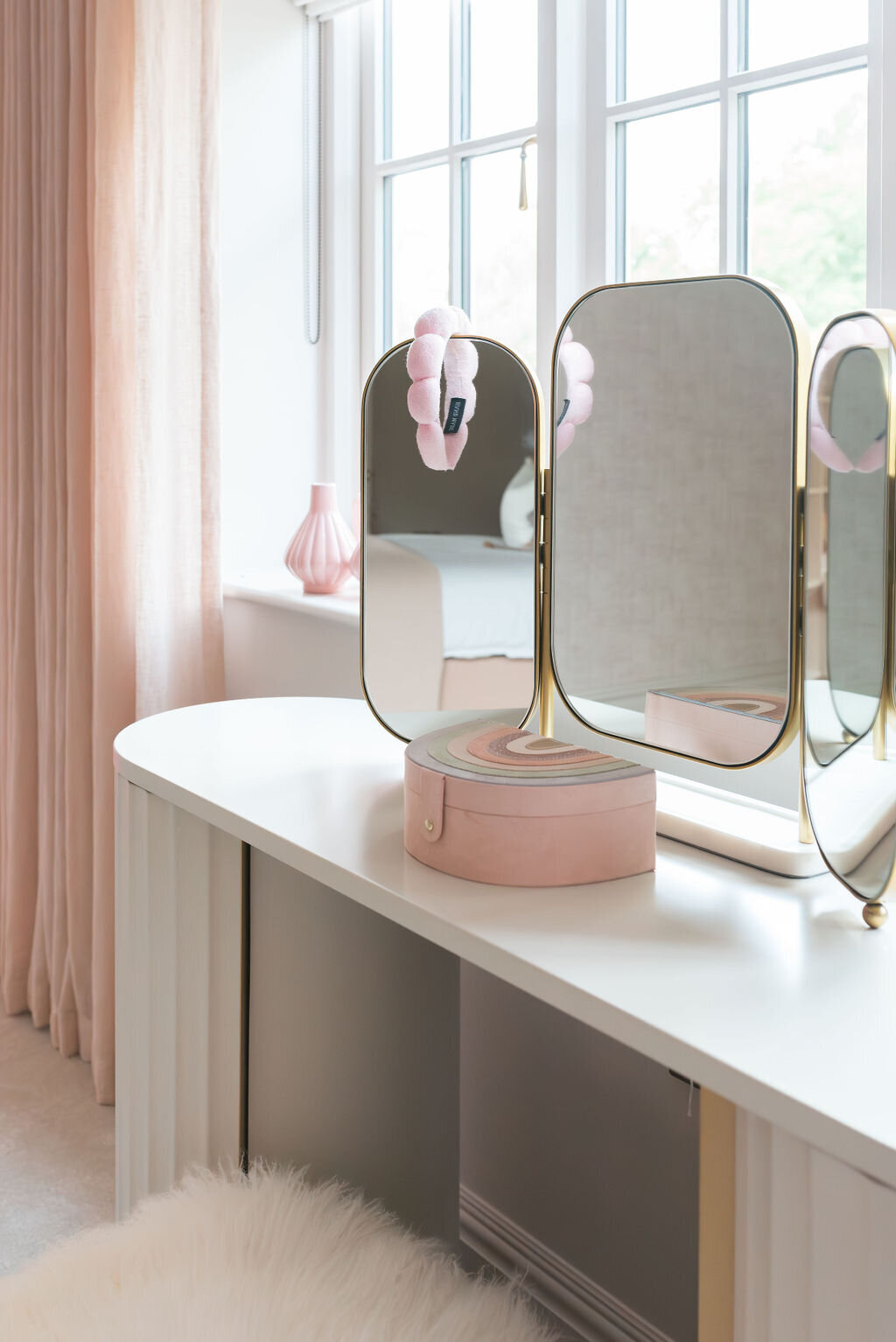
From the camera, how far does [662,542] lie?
99 cm

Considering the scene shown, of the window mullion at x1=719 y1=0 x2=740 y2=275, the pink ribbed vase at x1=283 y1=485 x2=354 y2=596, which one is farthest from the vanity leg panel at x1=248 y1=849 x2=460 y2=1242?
the window mullion at x1=719 y1=0 x2=740 y2=275

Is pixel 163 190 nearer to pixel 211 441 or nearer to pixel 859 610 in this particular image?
pixel 211 441

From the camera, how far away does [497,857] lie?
0.86 metres

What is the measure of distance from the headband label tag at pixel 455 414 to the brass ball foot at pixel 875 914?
24.6 inches

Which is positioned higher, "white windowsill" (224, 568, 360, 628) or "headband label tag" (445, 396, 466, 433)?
"headband label tag" (445, 396, 466, 433)

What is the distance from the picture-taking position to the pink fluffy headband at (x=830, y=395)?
76cm

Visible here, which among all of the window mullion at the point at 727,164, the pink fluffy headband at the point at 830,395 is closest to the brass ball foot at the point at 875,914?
the pink fluffy headband at the point at 830,395

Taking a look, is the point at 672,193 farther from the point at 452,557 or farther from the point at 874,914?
the point at 874,914

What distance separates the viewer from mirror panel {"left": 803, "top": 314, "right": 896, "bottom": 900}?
0.76 meters

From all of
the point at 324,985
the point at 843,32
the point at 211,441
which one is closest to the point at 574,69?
the point at 843,32

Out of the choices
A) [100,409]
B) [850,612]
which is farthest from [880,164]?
[100,409]

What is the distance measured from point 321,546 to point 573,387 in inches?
34.2

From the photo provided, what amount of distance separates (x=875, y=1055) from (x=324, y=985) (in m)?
0.64

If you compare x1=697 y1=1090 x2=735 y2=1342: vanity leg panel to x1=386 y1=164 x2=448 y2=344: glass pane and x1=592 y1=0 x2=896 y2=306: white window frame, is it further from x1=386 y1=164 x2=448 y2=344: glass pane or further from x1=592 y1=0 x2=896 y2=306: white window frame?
x1=386 y1=164 x2=448 y2=344: glass pane
